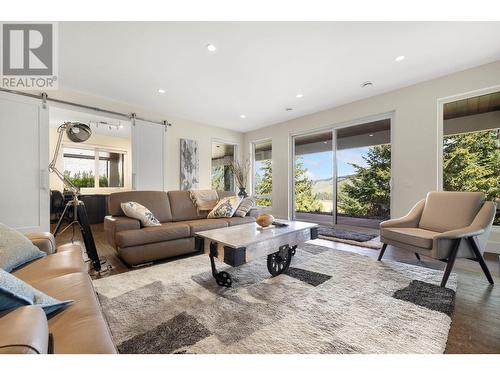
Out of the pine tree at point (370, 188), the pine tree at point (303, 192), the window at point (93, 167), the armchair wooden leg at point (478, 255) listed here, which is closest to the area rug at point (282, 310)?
the armchair wooden leg at point (478, 255)

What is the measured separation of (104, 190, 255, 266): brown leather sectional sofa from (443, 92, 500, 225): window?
3.39m

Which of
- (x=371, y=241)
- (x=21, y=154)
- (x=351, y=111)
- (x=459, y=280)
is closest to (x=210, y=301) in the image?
(x=459, y=280)

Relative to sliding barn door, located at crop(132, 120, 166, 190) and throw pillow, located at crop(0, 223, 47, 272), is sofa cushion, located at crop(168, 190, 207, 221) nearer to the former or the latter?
sliding barn door, located at crop(132, 120, 166, 190)

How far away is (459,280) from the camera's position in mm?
2020

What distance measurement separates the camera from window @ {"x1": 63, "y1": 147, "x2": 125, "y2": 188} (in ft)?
19.0

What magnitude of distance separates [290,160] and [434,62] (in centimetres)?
310

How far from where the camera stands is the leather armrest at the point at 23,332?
0.54 m

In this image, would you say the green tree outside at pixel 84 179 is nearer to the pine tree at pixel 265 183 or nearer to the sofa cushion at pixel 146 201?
the sofa cushion at pixel 146 201

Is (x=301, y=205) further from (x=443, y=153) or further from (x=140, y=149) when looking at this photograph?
(x=140, y=149)

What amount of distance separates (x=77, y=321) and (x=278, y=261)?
5.43ft

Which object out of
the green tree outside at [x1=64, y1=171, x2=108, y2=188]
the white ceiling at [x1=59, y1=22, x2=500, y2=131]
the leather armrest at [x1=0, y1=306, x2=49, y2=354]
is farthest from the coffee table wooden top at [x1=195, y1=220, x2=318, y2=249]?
the green tree outside at [x1=64, y1=171, x2=108, y2=188]

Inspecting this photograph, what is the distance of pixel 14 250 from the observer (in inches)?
51.3

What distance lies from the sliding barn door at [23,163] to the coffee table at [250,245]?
3.07 metres

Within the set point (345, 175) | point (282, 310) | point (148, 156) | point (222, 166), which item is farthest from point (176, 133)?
point (282, 310)
